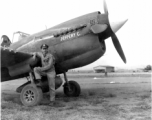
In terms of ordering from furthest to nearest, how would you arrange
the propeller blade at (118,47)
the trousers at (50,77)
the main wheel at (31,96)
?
1. the propeller blade at (118,47)
2. the trousers at (50,77)
3. the main wheel at (31,96)

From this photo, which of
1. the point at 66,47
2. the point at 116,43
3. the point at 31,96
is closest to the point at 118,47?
the point at 116,43

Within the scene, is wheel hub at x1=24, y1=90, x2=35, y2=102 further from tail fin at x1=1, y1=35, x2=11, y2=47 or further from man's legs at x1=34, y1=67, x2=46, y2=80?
tail fin at x1=1, y1=35, x2=11, y2=47

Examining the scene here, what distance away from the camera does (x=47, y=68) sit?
5434 millimetres

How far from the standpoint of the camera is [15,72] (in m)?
6.02

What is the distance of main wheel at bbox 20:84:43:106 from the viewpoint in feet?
17.4

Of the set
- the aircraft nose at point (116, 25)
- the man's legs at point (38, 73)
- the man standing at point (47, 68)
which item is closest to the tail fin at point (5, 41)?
the man standing at point (47, 68)

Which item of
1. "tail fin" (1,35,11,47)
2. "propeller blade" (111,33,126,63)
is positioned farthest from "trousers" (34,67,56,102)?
"tail fin" (1,35,11,47)

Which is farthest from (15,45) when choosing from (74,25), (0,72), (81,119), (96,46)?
(81,119)

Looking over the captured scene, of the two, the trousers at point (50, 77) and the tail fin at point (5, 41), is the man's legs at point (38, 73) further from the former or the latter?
the tail fin at point (5, 41)

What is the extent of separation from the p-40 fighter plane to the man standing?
0.96 ft

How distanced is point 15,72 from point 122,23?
148 inches

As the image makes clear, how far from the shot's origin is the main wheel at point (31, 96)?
5.29 meters

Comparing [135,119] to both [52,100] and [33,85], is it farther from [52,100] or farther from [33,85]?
[33,85]

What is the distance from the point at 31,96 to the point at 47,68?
3.17 feet
